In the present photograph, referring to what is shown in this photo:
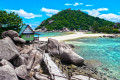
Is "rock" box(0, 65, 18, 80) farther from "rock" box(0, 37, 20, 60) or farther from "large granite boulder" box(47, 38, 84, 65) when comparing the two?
"large granite boulder" box(47, 38, 84, 65)

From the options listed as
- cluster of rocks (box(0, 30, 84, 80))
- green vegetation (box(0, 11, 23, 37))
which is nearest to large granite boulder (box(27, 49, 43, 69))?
cluster of rocks (box(0, 30, 84, 80))

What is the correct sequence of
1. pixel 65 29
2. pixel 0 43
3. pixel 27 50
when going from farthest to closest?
pixel 65 29 → pixel 27 50 → pixel 0 43

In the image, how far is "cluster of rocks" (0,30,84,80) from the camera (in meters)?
7.68

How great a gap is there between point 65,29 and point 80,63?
431 feet

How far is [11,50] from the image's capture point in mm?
10633

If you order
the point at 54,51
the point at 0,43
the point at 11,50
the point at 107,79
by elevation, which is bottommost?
the point at 107,79

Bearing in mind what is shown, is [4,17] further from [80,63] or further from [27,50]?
[80,63]

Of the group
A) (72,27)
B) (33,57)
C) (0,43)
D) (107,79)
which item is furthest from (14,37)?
(72,27)

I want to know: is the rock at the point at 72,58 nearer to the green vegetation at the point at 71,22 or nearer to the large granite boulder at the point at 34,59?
the large granite boulder at the point at 34,59

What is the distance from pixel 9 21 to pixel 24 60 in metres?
16.5

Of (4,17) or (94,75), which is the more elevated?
(4,17)

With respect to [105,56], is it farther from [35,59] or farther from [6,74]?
[6,74]

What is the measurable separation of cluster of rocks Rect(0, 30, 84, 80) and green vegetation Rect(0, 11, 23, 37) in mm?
8865

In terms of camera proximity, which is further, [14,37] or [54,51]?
[54,51]
